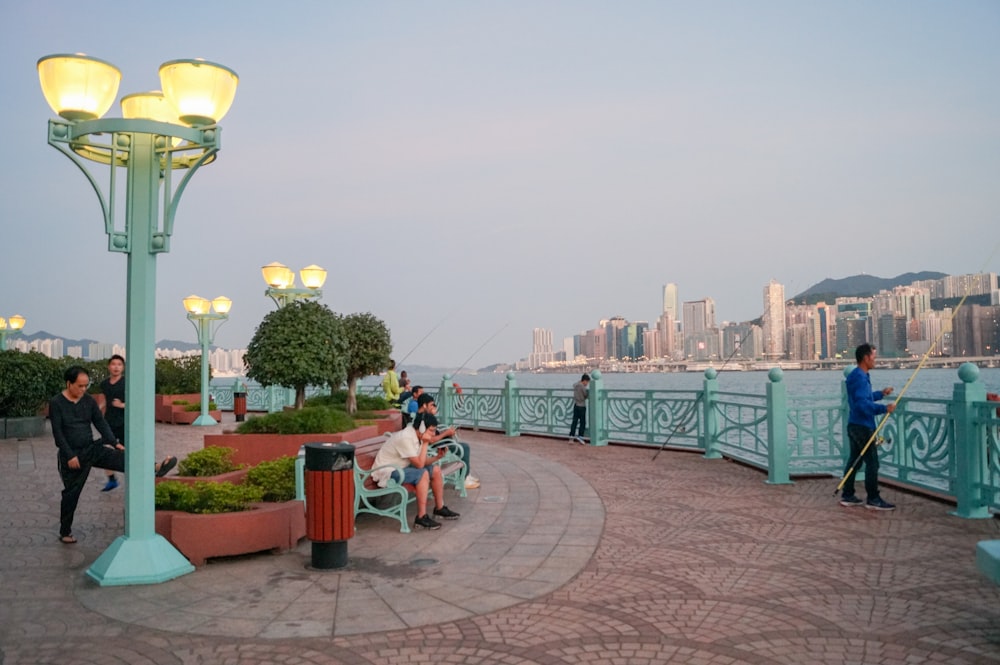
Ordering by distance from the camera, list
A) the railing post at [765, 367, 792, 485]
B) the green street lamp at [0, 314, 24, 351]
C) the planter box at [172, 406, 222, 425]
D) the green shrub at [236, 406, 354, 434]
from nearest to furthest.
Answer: the railing post at [765, 367, 792, 485], the green shrub at [236, 406, 354, 434], the planter box at [172, 406, 222, 425], the green street lamp at [0, 314, 24, 351]

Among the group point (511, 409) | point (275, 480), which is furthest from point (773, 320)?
point (275, 480)

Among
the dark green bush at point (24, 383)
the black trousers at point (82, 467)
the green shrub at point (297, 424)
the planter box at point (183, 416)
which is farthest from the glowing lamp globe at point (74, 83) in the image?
the planter box at point (183, 416)

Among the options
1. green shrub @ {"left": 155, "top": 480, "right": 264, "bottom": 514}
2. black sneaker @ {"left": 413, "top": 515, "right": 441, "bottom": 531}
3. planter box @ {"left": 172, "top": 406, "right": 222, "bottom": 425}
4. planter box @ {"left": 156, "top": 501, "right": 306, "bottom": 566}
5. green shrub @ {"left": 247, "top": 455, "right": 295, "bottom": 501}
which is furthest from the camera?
planter box @ {"left": 172, "top": 406, "right": 222, "bottom": 425}

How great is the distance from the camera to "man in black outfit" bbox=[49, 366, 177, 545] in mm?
6531

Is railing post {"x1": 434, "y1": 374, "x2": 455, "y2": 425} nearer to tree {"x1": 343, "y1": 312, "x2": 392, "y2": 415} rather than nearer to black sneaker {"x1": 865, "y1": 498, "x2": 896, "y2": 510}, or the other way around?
tree {"x1": 343, "y1": 312, "x2": 392, "y2": 415}

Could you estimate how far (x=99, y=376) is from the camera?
2673cm

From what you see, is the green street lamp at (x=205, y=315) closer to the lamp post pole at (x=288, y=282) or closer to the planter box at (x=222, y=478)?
the lamp post pole at (x=288, y=282)

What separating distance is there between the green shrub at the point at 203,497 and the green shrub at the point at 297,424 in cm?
384

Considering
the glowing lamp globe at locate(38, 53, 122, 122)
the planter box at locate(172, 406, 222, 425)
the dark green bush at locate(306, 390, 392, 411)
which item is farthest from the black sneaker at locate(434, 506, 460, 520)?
the planter box at locate(172, 406, 222, 425)

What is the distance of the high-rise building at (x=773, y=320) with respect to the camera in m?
11.8

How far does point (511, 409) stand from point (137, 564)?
1222 cm

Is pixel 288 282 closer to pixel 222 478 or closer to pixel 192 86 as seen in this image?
pixel 222 478

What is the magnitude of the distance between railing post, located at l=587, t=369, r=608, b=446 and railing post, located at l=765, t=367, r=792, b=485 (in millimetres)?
5227

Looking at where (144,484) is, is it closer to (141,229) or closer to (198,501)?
(198,501)
